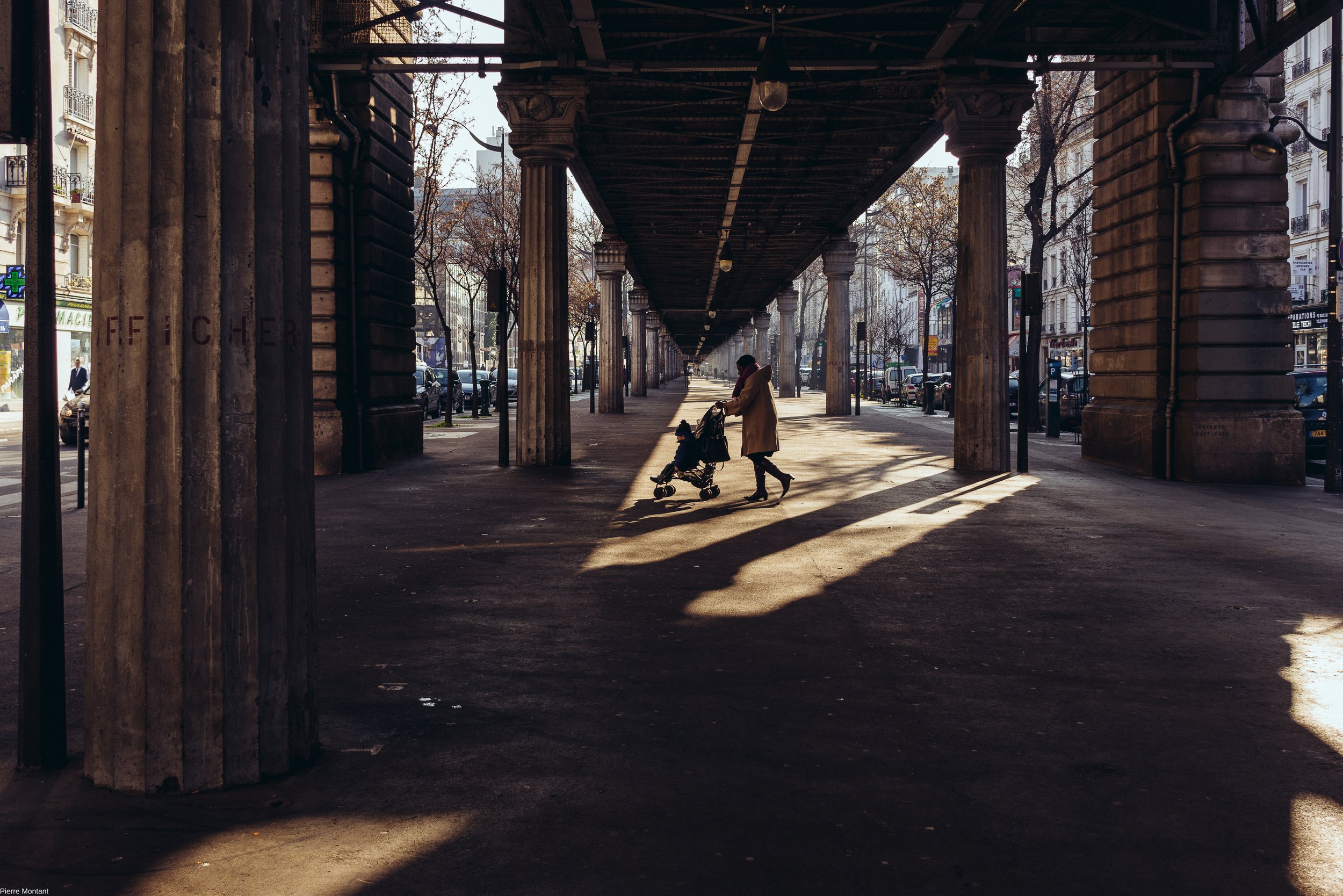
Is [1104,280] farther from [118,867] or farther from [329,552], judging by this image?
[118,867]

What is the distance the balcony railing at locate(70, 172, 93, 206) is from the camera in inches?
1578

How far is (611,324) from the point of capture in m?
39.8

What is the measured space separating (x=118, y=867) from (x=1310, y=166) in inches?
2223

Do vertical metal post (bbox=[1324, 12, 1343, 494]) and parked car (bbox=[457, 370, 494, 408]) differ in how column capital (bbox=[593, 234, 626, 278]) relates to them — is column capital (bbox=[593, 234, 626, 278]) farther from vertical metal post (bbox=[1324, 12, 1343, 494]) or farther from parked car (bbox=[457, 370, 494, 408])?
vertical metal post (bbox=[1324, 12, 1343, 494])

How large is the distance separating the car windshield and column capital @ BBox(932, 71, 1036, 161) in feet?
20.9

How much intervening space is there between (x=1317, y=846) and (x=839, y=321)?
36.5 metres

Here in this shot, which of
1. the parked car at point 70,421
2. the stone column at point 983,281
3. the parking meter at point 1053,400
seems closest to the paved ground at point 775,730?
the stone column at point 983,281

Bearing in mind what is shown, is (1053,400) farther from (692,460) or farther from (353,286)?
(353,286)

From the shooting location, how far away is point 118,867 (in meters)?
3.14

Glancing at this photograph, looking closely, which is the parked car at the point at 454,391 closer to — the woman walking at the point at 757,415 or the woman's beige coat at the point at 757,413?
the woman walking at the point at 757,415

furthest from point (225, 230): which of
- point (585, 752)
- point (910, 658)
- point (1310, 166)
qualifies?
point (1310, 166)

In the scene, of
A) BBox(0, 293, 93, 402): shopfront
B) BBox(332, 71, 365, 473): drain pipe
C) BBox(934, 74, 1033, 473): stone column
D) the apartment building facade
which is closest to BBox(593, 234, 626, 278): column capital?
the apartment building facade

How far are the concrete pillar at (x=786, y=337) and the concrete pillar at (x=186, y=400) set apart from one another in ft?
161

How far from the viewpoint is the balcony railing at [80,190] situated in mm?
40094
